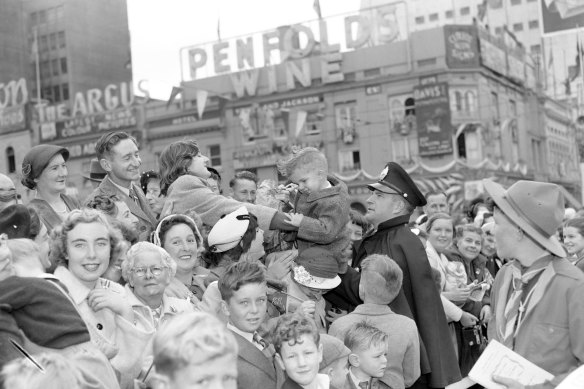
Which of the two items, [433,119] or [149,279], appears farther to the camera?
[433,119]

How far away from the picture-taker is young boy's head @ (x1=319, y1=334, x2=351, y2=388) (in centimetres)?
428

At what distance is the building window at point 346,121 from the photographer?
37.4 m

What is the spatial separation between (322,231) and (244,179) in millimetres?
2229

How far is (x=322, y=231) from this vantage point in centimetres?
494

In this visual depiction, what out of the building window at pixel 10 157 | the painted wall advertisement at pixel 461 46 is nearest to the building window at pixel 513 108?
the painted wall advertisement at pixel 461 46

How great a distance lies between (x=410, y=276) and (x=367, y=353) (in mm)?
953

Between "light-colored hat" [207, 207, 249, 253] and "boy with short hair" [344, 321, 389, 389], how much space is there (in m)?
0.97

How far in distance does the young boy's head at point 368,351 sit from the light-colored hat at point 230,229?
0.97 metres

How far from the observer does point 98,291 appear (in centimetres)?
366

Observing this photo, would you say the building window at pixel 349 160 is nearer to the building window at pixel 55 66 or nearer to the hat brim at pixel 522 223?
the hat brim at pixel 522 223

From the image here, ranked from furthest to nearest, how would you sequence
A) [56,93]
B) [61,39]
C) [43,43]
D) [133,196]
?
[56,93] → [43,43] → [61,39] → [133,196]

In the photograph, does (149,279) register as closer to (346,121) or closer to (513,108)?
(346,121)

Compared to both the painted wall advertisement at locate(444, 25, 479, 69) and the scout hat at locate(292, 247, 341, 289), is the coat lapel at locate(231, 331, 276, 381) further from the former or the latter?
the painted wall advertisement at locate(444, 25, 479, 69)

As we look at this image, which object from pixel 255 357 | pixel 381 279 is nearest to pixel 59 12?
pixel 381 279
